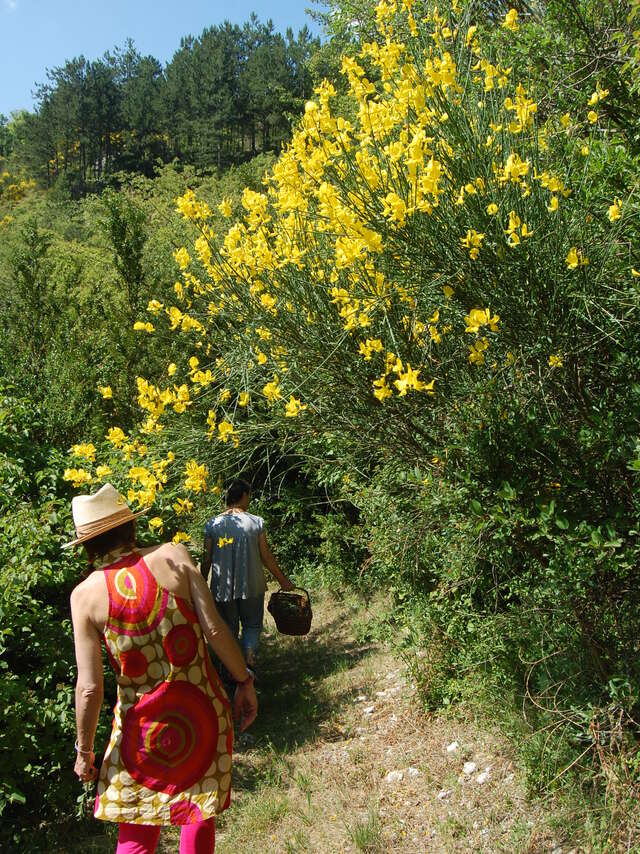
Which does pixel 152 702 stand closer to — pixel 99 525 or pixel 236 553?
pixel 99 525

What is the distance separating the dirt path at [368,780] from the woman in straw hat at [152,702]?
107 centimetres

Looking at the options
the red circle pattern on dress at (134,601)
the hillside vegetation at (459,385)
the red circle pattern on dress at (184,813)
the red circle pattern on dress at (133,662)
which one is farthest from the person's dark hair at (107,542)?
the red circle pattern on dress at (184,813)

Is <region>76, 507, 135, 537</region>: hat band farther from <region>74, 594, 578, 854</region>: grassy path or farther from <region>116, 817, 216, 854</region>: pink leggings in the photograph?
<region>74, 594, 578, 854</region>: grassy path

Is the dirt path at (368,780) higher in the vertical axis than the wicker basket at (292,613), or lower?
lower

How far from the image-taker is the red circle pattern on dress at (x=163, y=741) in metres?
2.21

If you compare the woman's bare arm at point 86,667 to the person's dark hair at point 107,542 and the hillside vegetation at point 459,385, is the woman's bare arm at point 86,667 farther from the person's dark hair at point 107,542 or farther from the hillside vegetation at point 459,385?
the hillside vegetation at point 459,385

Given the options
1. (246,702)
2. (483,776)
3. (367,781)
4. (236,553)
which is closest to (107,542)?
(246,702)

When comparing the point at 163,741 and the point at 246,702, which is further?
the point at 246,702

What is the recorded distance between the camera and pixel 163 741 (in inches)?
86.8

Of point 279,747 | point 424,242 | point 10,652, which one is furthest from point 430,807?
point 424,242

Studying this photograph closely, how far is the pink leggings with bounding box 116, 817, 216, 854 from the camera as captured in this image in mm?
2219

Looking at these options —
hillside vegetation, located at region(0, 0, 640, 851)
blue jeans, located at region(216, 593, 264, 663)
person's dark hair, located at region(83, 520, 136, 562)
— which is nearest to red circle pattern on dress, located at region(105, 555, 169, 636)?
person's dark hair, located at region(83, 520, 136, 562)

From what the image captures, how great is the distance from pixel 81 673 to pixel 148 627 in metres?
0.26

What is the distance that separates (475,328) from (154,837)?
1.94 meters
